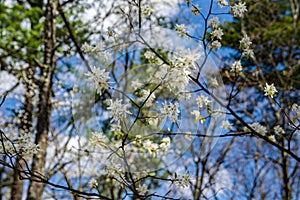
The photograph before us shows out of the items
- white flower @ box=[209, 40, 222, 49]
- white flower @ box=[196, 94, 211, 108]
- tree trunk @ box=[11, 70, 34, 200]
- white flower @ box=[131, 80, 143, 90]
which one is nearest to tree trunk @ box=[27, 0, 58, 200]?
tree trunk @ box=[11, 70, 34, 200]

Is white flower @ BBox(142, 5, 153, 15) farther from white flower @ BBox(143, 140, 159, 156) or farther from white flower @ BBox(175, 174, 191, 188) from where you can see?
white flower @ BBox(175, 174, 191, 188)

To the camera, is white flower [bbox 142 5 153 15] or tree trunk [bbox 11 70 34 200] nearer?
white flower [bbox 142 5 153 15]

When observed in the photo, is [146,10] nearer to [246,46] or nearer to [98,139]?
[246,46]

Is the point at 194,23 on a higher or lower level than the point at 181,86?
higher

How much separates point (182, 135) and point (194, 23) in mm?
412

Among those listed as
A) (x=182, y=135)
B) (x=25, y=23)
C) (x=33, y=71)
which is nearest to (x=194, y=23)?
(x=182, y=135)

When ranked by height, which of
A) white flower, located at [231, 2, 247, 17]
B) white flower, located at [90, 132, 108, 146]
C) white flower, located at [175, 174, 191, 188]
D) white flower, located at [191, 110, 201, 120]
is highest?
white flower, located at [231, 2, 247, 17]

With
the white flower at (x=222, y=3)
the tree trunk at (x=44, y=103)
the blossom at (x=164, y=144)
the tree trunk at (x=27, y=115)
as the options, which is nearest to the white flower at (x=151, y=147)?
the blossom at (x=164, y=144)

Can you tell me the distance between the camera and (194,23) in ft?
4.85

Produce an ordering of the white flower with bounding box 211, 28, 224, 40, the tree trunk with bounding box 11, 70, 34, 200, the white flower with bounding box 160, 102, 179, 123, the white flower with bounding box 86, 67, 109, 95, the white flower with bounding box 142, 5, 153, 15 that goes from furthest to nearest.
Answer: the tree trunk with bounding box 11, 70, 34, 200, the white flower with bounding box 142, 5, 153, 15, the white flower with bounding box 211, 28, 224, 40, the white flower with bounding box 160, 102, 179, 123, the white flower with bounding box 86, 67, 109, 95

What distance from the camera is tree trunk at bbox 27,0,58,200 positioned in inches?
107

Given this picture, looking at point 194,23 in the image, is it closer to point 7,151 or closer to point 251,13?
point 7,151

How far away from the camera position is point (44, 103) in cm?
296

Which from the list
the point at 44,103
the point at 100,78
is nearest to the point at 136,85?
the point at 100,78
